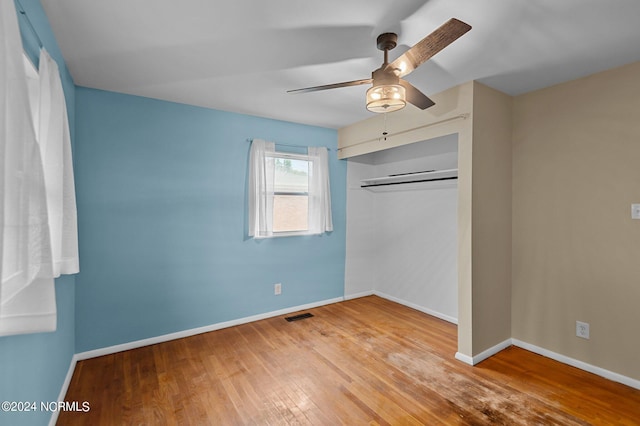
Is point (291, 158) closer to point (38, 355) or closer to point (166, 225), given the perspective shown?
point (166, 225)

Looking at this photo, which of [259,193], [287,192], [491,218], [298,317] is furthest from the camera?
[287,192]

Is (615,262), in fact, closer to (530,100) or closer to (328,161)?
(530,100)

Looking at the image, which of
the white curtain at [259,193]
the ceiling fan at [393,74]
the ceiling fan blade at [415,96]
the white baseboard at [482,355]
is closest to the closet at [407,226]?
the white baseboard at [482,355]

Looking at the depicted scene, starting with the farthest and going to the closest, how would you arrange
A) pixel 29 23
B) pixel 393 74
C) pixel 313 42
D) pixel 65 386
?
pixel 65 386, pixel 313 42, pixel 393 74, pixel 29 23

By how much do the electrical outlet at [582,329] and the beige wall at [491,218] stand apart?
528 millimetres

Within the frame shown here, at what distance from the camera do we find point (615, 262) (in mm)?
2373

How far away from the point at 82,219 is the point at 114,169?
0.53 meters

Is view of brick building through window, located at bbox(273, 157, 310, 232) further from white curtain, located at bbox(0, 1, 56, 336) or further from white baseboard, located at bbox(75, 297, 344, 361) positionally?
white curtain, located at bbox(0, 1, 56, 336)

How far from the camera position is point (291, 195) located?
3.83m

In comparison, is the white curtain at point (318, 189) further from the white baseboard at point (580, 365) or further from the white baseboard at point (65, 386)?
the white baseboard at point (65, 386)

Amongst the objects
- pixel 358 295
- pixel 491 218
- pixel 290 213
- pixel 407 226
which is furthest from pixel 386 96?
pixel 358 295

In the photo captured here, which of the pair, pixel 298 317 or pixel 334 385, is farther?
pixel 298 317

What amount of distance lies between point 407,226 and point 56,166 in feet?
12.1

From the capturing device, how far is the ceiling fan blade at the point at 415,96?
1958 millimetres
